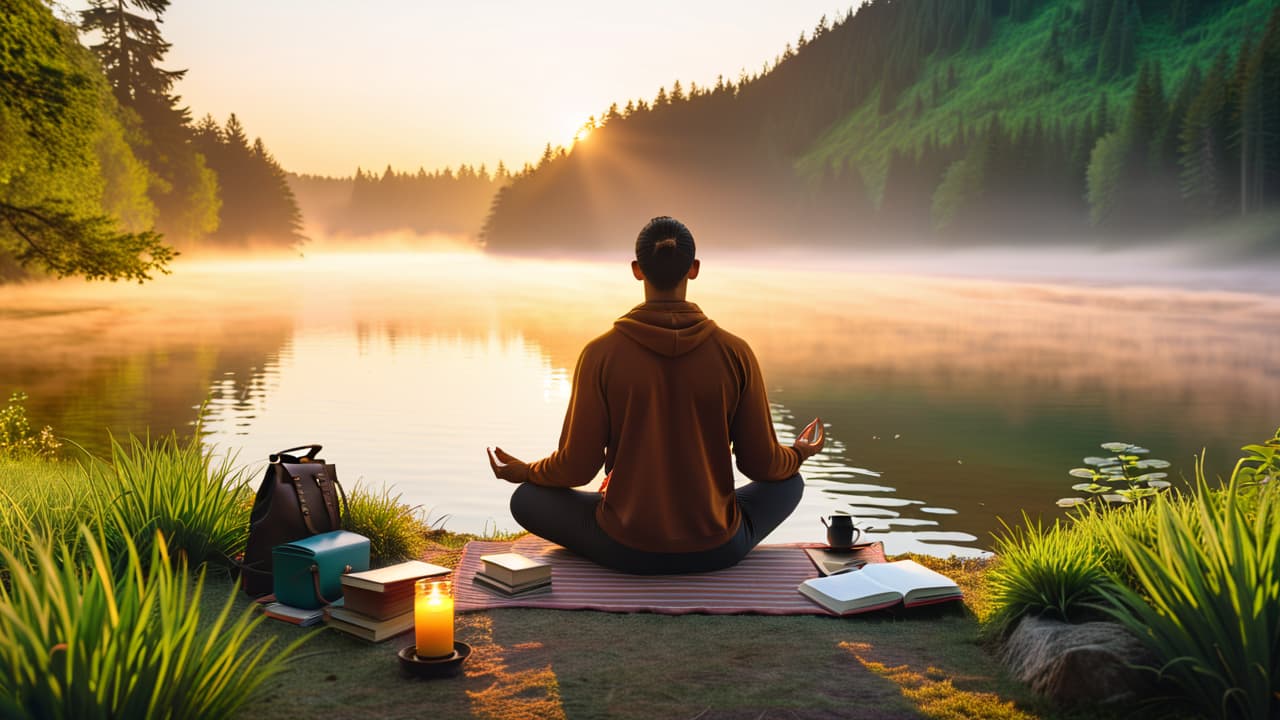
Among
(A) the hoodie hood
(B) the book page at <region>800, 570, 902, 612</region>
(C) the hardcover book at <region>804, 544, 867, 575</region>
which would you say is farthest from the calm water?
(A) the hoodie hood

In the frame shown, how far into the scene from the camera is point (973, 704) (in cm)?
390

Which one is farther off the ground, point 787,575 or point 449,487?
point 787,575

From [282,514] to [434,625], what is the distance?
5.16ft

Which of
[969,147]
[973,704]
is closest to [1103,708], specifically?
[973,704]

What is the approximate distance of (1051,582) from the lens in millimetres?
4449

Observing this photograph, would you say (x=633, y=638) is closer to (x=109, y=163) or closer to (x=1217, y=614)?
(x=1217, y=614)

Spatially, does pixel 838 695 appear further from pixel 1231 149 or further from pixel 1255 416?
pixel 1231 149

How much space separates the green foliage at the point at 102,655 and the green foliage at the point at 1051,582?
10.8 ft

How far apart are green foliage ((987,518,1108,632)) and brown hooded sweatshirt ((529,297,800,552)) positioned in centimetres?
153

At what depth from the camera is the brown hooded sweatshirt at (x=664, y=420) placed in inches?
205

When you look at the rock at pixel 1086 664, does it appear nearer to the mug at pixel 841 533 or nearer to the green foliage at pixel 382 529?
the mug at pixel 841 533

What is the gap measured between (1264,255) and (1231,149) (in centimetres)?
804

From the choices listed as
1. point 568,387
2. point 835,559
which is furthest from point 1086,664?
point 568,387

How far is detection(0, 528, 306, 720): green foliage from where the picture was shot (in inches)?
111
